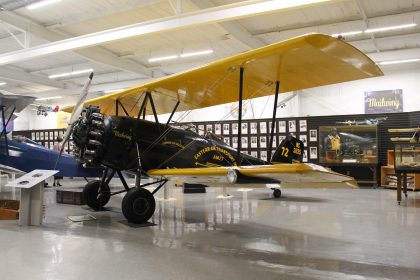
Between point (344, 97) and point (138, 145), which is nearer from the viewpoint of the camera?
point (138, 145)

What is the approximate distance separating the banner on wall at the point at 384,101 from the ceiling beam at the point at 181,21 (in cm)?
859

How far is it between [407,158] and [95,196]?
687 cm

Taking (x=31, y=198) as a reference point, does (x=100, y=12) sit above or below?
above

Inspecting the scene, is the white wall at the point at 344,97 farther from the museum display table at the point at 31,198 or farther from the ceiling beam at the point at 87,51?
the museum display table at the point at 31,198

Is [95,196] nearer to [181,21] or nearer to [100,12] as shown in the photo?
[181,21]

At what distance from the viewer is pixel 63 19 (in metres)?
10.1

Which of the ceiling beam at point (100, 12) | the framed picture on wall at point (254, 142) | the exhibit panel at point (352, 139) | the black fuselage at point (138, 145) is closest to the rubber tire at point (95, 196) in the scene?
the black fuselage at point (138, 145)

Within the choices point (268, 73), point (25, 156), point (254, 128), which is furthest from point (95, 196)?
point (254, 128)

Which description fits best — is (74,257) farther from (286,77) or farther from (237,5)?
(237,5)

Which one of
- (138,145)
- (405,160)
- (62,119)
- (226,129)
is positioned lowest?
(405,160)

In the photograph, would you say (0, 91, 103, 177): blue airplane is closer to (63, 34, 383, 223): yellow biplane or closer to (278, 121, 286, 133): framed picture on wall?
(63, 34, 383, 223): yellow biplane

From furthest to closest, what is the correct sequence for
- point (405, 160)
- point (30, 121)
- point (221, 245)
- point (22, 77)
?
point (30, 121) < point (22, 77) < point (405, 160) < point (221, 245)

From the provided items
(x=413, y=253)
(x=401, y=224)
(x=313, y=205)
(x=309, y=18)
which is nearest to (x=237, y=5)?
(x=309, y=18)

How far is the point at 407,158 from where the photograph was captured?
812cm
